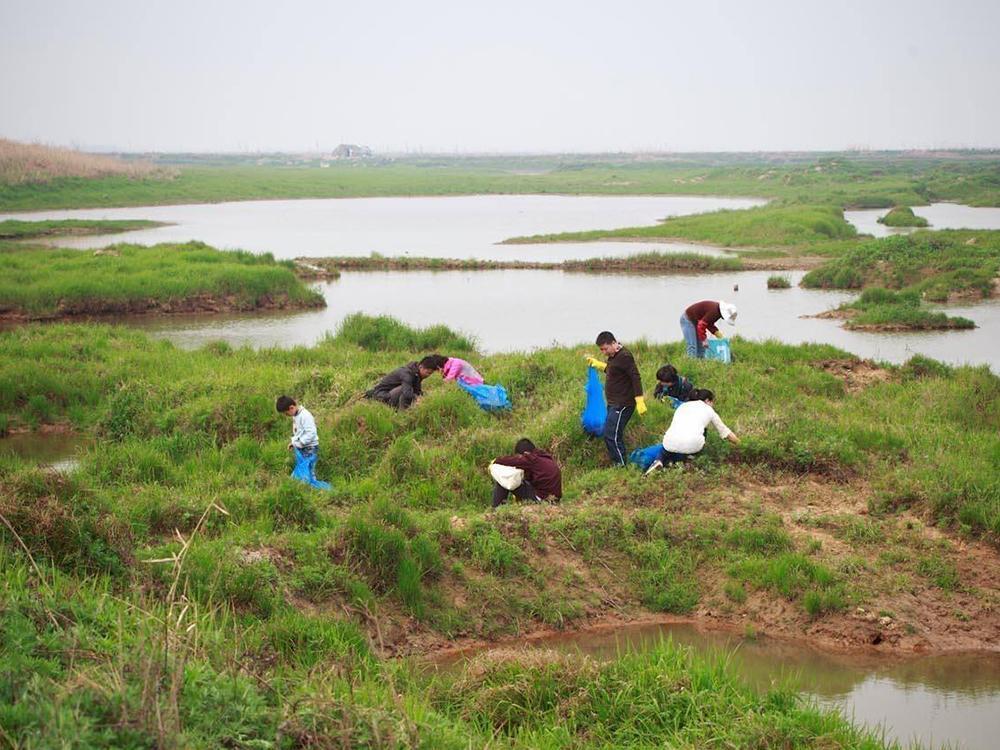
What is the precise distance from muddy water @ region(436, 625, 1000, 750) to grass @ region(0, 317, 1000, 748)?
0.43 metres

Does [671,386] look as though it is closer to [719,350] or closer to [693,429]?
[693,429]

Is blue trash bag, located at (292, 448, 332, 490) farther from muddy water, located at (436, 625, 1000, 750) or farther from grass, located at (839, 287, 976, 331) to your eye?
grass, located at (839, 287, 976, 331)

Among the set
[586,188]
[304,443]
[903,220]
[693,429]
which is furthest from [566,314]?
[586,188]

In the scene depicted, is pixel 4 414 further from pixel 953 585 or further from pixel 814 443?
pixel 953 585

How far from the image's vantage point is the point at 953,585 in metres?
8.61

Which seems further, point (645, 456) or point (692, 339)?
point (692, 339)

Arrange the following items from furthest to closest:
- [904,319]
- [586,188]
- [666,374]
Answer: [586,188] < [904,319] < [666,374]

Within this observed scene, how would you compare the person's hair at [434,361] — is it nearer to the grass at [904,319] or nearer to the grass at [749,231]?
the grass at [904,319]

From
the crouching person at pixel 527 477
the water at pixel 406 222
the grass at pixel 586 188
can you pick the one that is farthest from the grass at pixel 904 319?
the grass at pixel 586 188

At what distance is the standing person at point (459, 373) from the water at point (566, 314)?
19.7 ft

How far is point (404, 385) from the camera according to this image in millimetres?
12141

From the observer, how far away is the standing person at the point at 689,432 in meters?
10.2

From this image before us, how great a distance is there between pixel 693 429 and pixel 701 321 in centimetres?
408

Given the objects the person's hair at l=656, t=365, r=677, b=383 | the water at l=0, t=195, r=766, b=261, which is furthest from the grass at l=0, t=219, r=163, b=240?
the person's hair at l=656, t=365, r=677, b=383
